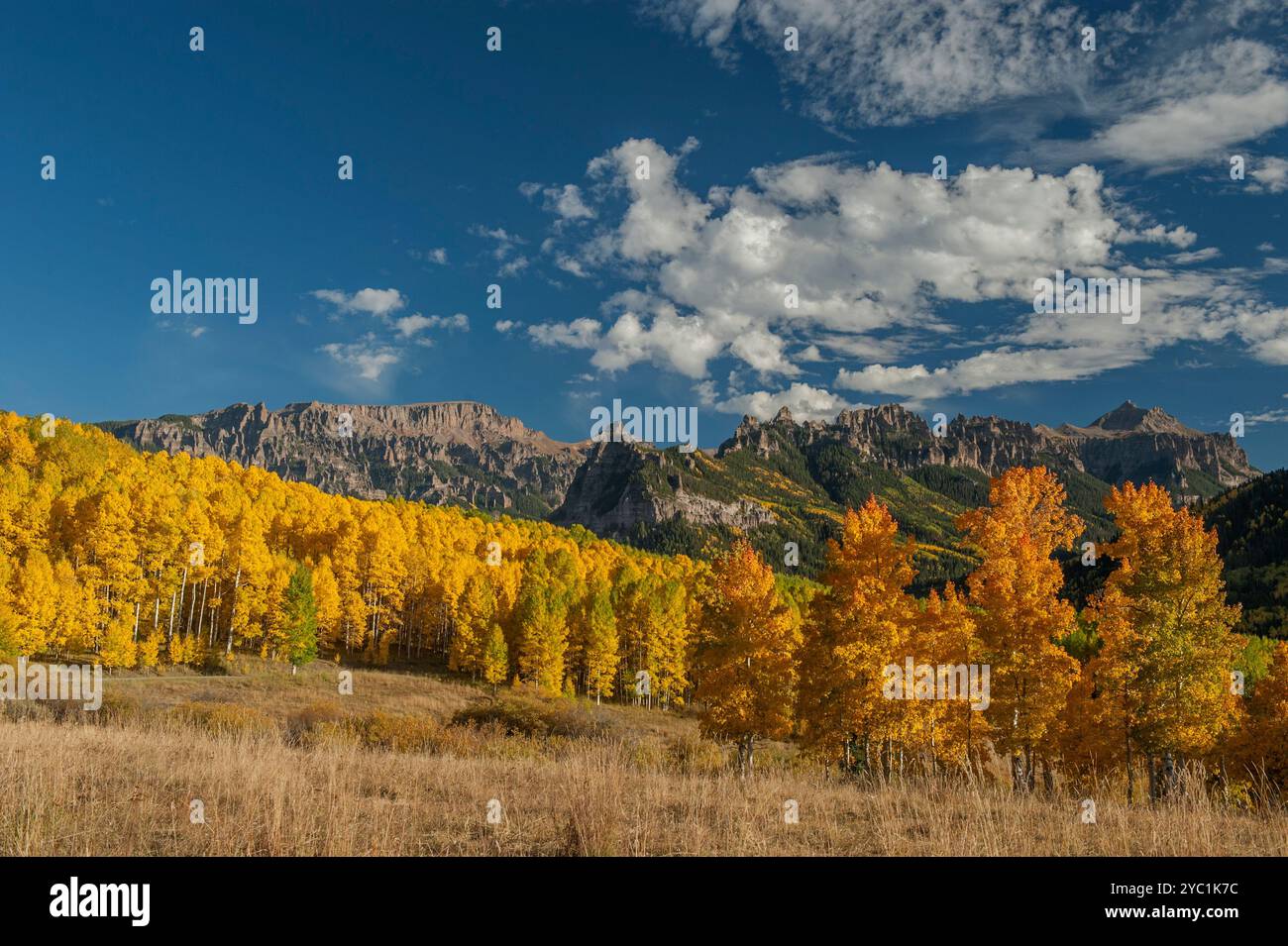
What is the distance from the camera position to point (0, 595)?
43.2m

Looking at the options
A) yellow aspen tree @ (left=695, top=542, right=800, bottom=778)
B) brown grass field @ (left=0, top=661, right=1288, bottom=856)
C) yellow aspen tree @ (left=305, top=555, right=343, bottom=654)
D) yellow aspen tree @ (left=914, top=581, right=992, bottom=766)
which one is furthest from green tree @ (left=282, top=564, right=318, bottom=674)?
yellow aspen tree @ (left=914, top=581, right=992, bottom=766)

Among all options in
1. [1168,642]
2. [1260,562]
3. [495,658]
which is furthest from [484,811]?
[1260,562]

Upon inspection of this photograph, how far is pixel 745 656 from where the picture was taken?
3052 cm

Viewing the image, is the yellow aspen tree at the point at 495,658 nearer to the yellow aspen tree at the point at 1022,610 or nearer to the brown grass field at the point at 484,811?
the yellow aspen tree at the point at 1022,610

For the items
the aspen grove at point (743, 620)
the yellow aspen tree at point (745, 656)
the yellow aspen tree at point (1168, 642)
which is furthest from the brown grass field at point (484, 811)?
the yellow aspen tree at point (745, 656)

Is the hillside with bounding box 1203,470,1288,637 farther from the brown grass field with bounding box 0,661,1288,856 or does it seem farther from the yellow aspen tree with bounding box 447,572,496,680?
the brown grass field with bounding box 0,661,1288,856

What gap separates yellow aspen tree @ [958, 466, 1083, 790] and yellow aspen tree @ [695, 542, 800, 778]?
8749 millimetres

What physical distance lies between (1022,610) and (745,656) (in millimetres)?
11878

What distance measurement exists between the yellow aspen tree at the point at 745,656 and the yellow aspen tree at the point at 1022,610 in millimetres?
8749

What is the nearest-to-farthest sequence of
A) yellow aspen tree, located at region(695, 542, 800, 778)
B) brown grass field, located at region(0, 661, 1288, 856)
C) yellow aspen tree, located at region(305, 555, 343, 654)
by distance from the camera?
brown grass field, located at region(0, 661, 1288, 856)
yellow aspen tree, located at region(695, 542, 800, 778)
yellow aspen tree, located at region(305, 555, 343, 654)

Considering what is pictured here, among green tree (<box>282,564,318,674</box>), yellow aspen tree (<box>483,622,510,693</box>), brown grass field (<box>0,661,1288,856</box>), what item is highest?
brown grass field (<box>0,661,1288,856</box>)

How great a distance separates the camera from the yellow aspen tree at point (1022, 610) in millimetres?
22422

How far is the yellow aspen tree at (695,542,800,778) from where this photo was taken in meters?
30.1
